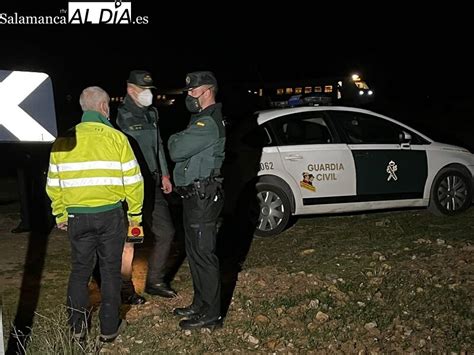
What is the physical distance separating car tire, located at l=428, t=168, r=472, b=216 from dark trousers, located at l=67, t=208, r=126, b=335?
5.24 meters

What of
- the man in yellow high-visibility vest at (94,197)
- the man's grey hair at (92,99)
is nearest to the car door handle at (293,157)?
the man in yellow high-visibility vest at (94,197)

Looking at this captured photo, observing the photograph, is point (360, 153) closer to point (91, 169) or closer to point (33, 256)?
point (33, 256)

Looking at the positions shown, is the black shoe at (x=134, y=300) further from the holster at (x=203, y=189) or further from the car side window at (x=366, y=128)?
the car side window at (x=366, y=128)

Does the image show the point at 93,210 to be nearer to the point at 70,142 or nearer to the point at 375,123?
the point at 70,142

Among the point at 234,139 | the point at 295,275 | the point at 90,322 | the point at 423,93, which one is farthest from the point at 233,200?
the point at 423,93

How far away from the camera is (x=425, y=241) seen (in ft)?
22.7

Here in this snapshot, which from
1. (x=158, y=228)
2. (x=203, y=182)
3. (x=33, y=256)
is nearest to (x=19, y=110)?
(x=203, y=182)

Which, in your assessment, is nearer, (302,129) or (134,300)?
(134,300)

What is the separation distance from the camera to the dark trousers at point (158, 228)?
213 inches

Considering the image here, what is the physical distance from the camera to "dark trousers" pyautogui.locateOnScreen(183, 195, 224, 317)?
4.63 m

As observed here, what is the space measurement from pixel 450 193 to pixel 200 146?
501 centimetres

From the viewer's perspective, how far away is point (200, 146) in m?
4.53

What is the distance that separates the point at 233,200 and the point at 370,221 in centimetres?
202

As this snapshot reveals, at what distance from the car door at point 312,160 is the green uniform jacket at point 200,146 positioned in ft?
10.1
